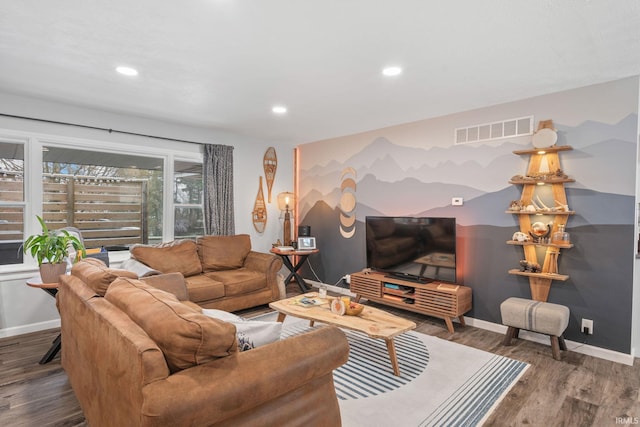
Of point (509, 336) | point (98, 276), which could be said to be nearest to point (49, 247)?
point (98, 276)

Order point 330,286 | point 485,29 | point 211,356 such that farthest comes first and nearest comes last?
point 330,286
point 485,29
point 211,356

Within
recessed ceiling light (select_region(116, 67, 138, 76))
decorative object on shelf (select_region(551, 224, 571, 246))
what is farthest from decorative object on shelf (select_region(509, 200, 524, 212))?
recessed ceiling light (select_region(116, 67, 138, 76))

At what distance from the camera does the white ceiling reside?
6.64 feet

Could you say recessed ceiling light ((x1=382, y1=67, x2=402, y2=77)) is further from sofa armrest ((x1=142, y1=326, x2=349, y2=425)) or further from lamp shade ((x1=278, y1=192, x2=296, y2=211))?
lamp shade ((x1=278, y1=192, x2=296, y2=211))

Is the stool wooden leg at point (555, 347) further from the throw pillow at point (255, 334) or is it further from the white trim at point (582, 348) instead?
the throw pillow at point (255, 334)

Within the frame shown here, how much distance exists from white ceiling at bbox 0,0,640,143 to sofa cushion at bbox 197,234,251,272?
177 cm

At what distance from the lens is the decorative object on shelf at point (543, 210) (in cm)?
326

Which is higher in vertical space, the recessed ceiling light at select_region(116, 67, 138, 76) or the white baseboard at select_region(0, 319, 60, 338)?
the recessed ceiling light at select_region(116, 67, 138, 76)

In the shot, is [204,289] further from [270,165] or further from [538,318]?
[538,318]

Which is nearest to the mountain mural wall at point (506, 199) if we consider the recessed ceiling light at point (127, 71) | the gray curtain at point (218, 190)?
the gray curtain at point (218, 190)

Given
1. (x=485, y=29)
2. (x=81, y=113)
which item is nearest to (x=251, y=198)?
(x=81, y=113)

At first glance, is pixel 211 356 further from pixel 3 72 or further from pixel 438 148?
pixel 438 148

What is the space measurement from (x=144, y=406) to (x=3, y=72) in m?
3.32

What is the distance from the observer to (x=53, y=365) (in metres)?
2.93
